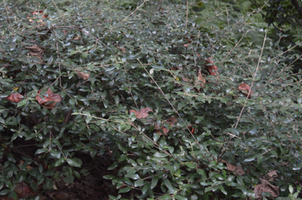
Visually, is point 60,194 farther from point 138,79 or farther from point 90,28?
point 90,28

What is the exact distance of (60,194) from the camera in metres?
2.48

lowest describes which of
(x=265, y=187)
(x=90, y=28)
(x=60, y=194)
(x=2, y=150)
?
(x=60, y=194)

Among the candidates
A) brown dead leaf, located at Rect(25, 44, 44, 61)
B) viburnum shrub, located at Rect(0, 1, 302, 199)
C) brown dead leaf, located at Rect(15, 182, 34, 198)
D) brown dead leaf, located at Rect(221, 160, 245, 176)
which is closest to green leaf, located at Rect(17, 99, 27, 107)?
viburnum shrub, located at Rect(0, 1, 302, 199)

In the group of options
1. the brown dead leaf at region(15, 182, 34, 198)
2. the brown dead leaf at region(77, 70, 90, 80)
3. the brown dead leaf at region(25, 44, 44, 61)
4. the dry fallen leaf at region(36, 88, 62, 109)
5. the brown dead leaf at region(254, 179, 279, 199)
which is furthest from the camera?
the brown dead leaf at region(15, 182, 34, 198)

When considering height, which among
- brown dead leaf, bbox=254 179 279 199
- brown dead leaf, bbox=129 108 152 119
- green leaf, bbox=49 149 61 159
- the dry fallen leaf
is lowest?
green leaf, bbox=49 149 61 159

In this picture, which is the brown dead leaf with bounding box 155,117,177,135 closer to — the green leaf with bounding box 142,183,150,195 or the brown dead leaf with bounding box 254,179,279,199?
the green leaf with bounding box 142,183,150,195

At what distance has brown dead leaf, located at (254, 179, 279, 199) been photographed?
1.49 metres

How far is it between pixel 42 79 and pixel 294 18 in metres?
3.39

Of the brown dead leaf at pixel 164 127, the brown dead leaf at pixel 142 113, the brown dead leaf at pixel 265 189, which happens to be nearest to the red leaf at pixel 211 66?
the brown dead leaf at pixel 164 127

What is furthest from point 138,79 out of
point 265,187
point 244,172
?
point 265,187

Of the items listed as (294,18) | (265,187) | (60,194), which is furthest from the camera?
(294,18)

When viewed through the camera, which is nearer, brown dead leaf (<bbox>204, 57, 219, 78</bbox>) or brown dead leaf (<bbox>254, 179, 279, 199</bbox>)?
brown dead leaf (<bbox>254, 179, 279, 199</bbox>)

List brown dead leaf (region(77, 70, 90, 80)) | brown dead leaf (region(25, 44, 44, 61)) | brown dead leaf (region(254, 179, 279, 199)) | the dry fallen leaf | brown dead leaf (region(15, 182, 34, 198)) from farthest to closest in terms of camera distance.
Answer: brown dead leaf (region(15, 182, 34, 198)), brown dead leaf (region(25, 44, 44, 61)), brown dead leaf (region(77, 70, 90, 80)), the dry fallen leaf, brown dead leaf (region(254, 179, 279, 199))

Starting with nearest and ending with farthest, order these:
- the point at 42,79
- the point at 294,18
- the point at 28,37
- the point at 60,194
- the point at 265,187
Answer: the point at 265,187 → the point at 42,79 → the point at 28,37 → the point at 60,194 → the point at 294,18
